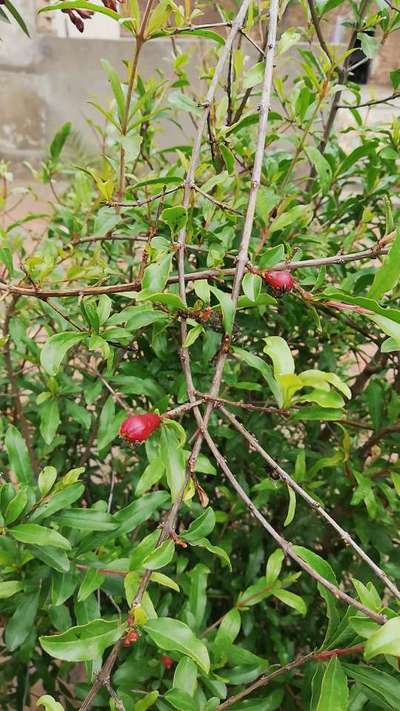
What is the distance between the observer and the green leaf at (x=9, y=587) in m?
0.65

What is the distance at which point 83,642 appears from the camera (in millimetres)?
450

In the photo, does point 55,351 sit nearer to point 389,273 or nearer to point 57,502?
point 57,502

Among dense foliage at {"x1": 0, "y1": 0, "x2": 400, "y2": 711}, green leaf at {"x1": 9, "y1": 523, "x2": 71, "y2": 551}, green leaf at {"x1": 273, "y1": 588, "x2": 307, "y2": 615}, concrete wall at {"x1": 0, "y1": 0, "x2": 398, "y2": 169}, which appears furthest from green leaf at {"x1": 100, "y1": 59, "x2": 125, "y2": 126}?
concrete wall at {"x1": 0, "y1": 0, "x2": 398, "y2": 169}

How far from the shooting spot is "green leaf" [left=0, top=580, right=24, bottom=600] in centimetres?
65

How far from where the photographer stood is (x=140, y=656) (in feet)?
2.38

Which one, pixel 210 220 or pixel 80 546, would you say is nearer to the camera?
pixel 80 546

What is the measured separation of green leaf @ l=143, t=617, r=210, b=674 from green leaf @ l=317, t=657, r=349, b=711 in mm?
93

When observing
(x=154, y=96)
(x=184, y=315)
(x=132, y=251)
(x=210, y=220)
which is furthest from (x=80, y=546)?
(x=154, y=96)

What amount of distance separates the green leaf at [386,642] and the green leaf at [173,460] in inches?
7.0

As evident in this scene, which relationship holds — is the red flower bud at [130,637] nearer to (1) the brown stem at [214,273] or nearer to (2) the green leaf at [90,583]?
(2) the green leaf at [90,583]

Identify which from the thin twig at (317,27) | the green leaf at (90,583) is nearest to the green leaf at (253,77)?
the thin twig at (317,27)

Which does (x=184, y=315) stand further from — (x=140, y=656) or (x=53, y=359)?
(x=140, y=656)

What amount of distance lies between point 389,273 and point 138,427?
0.83 feet

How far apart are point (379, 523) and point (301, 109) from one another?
60cm
